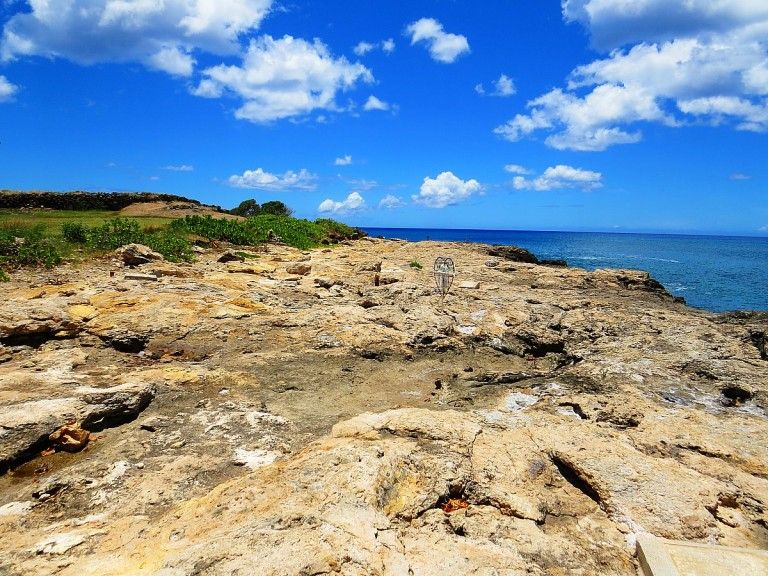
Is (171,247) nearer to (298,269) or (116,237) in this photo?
(116,237)

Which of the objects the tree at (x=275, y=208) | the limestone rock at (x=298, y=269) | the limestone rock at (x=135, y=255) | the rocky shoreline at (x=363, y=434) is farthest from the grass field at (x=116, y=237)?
the tree at (x=275, y=208)

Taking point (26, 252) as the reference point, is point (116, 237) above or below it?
above

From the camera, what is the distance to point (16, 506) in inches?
150

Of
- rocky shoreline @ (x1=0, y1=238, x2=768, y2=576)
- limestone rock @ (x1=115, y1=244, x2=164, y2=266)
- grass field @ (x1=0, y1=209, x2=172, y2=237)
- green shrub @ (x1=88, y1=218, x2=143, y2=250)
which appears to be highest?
grass field @ (x1=0, y1=209, x2=172, y2=237)

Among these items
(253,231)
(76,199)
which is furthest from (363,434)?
(76,199)

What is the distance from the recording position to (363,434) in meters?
4.71

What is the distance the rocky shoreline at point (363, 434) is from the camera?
3.26m

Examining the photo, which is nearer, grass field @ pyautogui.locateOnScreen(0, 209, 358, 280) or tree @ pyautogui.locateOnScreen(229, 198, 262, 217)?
grass field @ pyautogui.locateOnScreen(0, 209, 358, 280)

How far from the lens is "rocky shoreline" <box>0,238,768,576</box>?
10.7 feet

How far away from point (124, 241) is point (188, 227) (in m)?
5.86

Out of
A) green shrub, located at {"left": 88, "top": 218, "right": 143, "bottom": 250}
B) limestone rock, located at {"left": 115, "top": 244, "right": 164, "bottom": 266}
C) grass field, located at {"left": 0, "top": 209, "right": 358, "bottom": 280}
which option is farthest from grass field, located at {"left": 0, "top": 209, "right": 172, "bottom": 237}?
limestone rock, located at {"left": 115, "top": 244, "right": 164, "bottom": 266}

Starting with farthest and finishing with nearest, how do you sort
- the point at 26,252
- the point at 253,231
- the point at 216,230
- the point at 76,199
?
the point at 76,199 → the point at 253,231 → the point at 216,230 → the point at 26,252

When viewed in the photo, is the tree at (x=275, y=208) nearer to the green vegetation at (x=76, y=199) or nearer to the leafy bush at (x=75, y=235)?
the green vegetation at (x=76, y=199)

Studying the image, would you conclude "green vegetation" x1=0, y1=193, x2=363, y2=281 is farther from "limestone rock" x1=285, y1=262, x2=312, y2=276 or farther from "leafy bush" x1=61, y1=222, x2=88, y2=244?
"limestone rock" x1=285, y1=262, x2=312, y2=276
